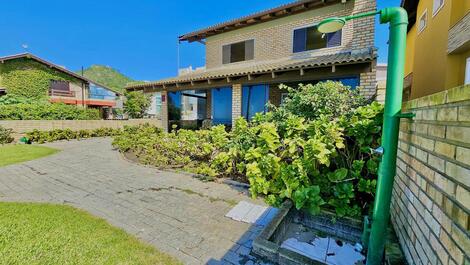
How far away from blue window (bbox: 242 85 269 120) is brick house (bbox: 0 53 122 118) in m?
24.8

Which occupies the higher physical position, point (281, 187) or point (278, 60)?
point (278, 60)

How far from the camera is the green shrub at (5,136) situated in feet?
42.0

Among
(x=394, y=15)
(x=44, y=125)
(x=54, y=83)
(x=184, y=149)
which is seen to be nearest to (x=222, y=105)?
(x=184, y=149)

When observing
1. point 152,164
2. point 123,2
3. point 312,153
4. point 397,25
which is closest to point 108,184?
point 152,164

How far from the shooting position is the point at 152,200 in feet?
14.9

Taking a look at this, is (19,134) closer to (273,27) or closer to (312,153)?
(273,27)

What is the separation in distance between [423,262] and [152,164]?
738 cm

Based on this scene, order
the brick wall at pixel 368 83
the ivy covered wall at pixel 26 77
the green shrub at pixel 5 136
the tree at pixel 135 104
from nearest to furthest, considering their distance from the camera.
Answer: the brick wall at pixel 368 83 < the green shrub at pixel 5 136 < the ivy covered wall at pixel 26 77 < the tree at pixel 135 104

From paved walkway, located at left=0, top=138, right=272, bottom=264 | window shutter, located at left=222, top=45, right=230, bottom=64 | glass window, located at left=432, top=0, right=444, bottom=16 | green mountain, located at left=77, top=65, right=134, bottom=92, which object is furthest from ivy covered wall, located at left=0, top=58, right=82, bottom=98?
green mountain, located at left=77, top=65, right=134, bottom=92

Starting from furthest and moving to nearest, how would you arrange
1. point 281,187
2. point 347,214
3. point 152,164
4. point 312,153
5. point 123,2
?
point 123,2
point 152,164
point 281,187
point 312,153
point 347,214

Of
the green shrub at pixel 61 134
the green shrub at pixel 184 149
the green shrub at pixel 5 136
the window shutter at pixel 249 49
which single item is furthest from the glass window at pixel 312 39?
the green shrub at pixel 5 136

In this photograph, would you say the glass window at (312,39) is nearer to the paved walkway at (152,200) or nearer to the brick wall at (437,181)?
the paved walkway at (152,200)

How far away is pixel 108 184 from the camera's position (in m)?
5.57

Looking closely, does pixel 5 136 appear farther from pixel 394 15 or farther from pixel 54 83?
pixel 394 15
